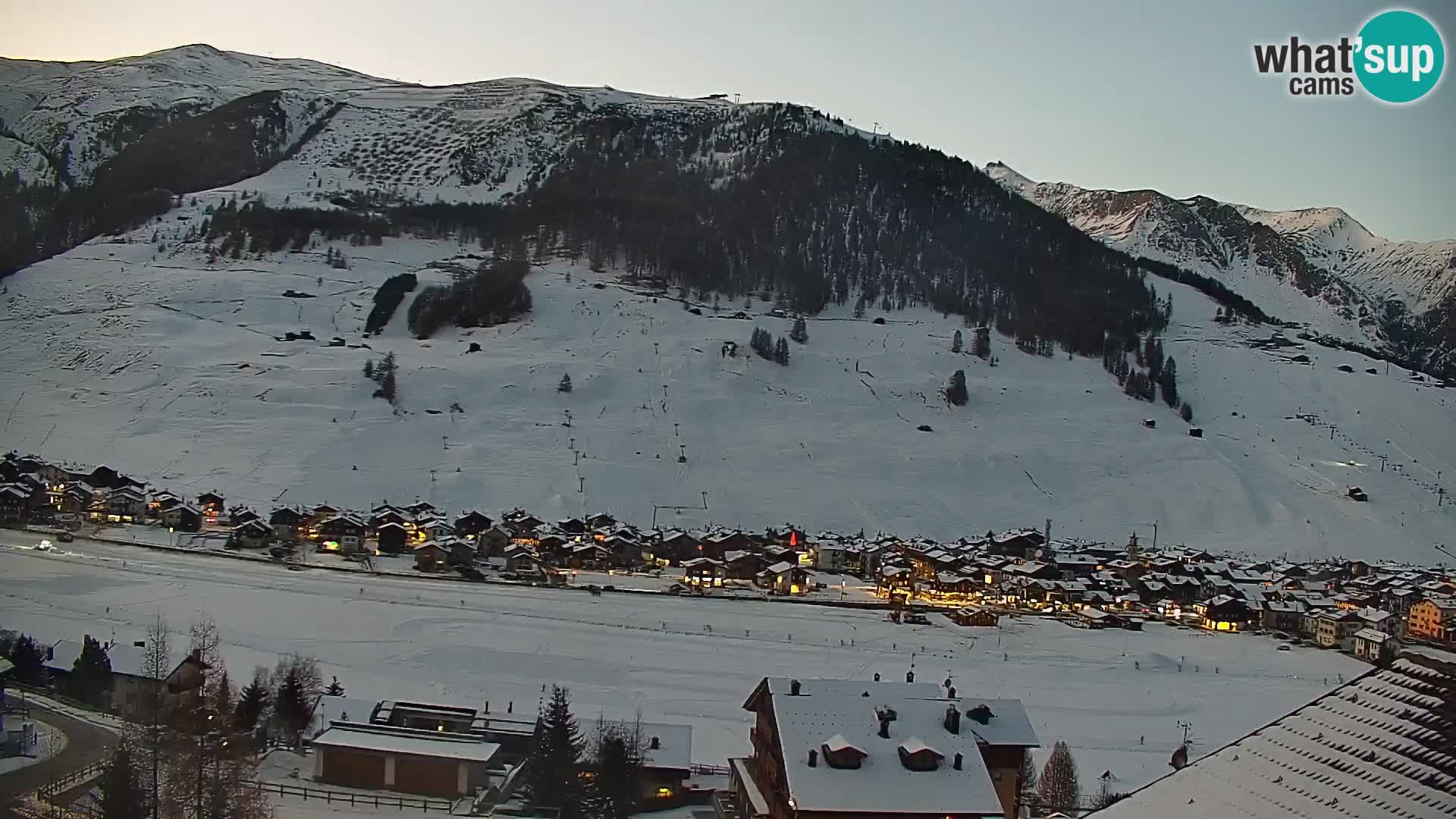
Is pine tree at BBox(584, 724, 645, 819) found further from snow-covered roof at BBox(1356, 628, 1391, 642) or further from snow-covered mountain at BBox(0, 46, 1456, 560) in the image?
snow-covered mountain at BBox(0, 46, 1456, 560)

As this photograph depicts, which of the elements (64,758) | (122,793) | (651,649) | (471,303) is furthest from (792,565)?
(471,303)

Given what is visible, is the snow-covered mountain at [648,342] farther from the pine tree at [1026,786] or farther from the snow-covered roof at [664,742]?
the pine tree at [1026,786]

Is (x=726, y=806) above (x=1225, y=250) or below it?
below

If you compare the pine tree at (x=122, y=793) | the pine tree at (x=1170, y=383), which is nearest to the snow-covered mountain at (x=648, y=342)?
the pine tree at (x=1170, y=383)

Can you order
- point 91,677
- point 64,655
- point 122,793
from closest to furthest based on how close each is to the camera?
point 122,793 → point 91,677 → point 64,655

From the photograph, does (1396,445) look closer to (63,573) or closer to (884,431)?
(884,431)

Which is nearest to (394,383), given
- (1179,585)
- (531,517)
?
(531,517)

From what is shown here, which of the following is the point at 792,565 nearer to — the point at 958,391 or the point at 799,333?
the point at 958,391
